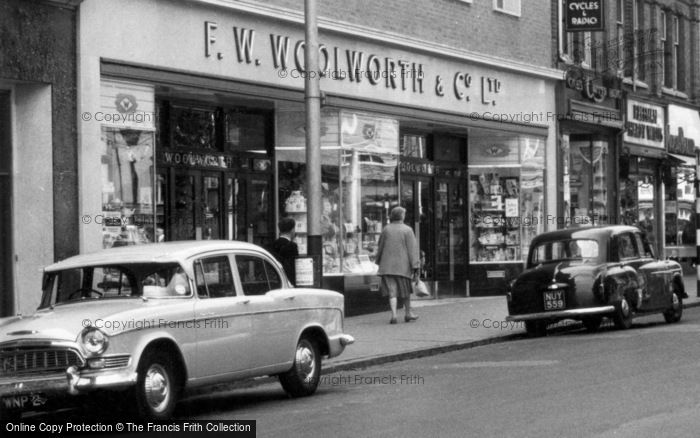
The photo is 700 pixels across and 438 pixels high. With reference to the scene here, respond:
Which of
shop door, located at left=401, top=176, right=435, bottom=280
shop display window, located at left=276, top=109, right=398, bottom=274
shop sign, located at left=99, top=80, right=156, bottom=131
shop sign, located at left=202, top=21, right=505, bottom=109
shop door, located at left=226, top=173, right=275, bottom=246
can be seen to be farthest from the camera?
shop door, located at left=401, top=176, right=435, bottom=280

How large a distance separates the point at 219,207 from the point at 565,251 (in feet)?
18.0

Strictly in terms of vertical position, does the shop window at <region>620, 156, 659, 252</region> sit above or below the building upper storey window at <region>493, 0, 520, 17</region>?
below

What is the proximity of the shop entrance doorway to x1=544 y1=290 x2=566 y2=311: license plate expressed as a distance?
17.2 ft

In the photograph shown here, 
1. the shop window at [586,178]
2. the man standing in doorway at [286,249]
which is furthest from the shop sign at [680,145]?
the man standing in doorway at [286,249]

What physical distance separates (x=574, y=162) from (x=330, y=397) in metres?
19.9

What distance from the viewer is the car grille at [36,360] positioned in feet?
34.7

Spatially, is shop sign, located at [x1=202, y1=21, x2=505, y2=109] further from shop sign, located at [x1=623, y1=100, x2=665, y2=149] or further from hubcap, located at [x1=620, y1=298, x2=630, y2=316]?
shop sign, located at [x1=623, y1=100, x2=665, y2=149]

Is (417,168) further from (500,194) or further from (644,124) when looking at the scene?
(644,124)

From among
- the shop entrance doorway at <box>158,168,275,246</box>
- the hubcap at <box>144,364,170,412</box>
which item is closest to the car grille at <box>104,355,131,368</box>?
the hubcap at <box>144,364,170,412</box>

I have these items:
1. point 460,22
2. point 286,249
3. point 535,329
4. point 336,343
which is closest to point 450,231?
point 460,22

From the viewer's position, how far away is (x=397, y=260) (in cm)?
2092

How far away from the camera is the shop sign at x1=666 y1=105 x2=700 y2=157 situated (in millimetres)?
36469

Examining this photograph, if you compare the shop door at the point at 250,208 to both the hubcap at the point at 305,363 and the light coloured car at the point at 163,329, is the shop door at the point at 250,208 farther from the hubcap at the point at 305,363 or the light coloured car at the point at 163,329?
the hubcap at the point at 305,363

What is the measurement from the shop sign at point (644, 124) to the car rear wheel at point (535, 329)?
1440 centimetres
